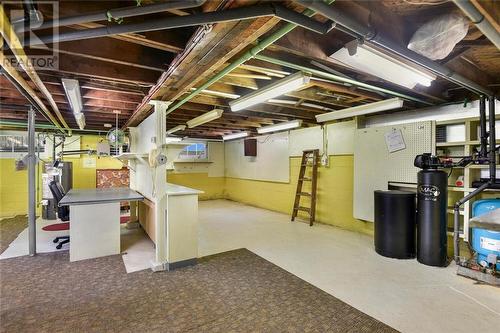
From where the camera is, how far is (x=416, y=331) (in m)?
1.94

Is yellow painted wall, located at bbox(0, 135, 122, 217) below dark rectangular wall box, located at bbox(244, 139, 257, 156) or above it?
below

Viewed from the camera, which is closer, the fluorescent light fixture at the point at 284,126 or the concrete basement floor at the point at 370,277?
the concrete basement floor at the point at 370,277

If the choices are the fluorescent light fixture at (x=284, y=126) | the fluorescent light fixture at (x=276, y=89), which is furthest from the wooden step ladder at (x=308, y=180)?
the fluorescent light fixture at (x=276, y=89)

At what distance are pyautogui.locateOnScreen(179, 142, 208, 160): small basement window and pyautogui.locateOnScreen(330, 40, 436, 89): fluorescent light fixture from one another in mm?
6921

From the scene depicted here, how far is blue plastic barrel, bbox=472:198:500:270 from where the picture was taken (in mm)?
2777

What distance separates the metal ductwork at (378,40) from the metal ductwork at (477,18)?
16.9 inches

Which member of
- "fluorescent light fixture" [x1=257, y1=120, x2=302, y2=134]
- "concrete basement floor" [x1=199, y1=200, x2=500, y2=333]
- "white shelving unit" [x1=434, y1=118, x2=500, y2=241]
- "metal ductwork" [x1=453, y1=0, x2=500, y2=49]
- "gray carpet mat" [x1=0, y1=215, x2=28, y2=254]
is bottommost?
"concrete basement floor" [x1=199, y1=200, x2=500, y2=333]

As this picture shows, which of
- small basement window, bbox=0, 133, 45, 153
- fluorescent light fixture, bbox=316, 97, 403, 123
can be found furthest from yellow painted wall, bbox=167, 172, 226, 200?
fluorescent light fixture, bbox=316, 97, 403, 123

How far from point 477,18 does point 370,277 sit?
2525 mm

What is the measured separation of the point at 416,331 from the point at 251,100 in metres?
2.73

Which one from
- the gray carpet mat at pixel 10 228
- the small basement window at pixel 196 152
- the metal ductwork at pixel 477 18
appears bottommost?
the gray carpet mat at pixel 10 228

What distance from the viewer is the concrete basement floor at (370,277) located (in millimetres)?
2119

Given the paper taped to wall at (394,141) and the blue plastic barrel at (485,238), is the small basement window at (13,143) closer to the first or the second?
the paper taped to wall at (394,141)

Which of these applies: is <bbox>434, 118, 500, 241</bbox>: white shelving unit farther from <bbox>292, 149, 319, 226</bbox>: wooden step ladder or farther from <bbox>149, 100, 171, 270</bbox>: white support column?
<bbox>149, 100, 171, 270</bbox>: white support column
